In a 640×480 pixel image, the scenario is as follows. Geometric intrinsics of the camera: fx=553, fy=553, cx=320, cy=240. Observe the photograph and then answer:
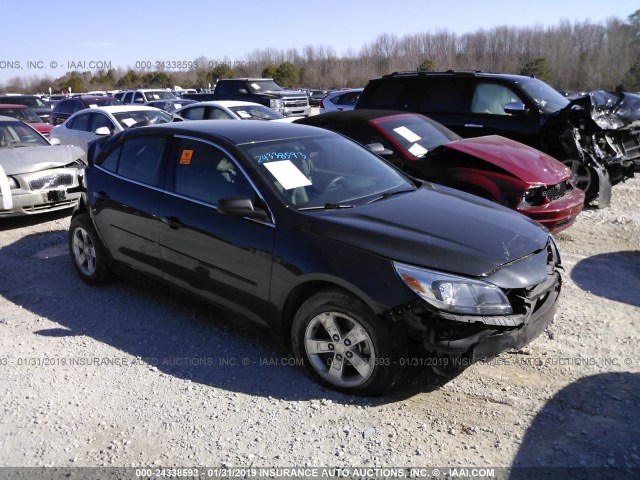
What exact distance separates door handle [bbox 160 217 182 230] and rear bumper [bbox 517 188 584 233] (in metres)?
3.47

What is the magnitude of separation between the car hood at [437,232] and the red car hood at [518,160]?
6.33ft

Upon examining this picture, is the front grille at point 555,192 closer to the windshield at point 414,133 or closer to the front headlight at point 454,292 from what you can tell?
the windshield at point 414,133

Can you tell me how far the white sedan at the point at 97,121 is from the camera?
34.9 ft

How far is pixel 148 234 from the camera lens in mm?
4488

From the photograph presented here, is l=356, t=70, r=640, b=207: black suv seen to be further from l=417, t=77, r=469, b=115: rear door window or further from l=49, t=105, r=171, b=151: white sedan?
l=49, t=105, r=171, b=151: white sedan

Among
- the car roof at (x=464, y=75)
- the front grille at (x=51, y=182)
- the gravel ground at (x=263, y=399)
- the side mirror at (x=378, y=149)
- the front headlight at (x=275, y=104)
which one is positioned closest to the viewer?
the gravel ground at (x=263, y=399)

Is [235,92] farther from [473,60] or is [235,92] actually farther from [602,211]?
[473,60]

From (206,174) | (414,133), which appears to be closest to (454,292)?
(206,174)

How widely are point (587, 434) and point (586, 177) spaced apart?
5.76 meters

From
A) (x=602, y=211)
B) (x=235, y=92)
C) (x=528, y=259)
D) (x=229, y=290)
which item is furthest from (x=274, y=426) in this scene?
(x=235, y=92)

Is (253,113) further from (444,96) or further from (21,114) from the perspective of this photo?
(21,114)

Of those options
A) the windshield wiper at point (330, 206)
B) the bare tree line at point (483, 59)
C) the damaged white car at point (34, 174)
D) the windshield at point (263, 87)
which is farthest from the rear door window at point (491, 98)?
the bare tree line at point (483, 59)

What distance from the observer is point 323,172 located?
13.6 ft

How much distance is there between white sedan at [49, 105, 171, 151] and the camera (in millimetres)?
10625
